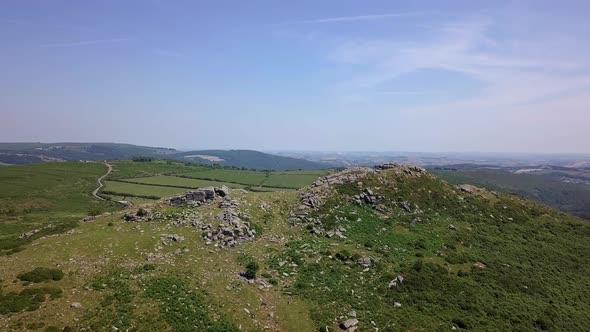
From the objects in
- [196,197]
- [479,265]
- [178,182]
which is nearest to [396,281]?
[479,265]

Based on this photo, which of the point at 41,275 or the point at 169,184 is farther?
the point at 169,184

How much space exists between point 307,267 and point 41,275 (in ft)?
80.0

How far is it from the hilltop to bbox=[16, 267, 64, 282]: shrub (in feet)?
0.41

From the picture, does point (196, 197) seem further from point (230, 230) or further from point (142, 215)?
point (230, 230)

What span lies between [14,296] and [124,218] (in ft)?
54.9

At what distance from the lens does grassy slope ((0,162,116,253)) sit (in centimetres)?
8273

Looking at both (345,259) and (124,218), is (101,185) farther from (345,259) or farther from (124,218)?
(345,259)

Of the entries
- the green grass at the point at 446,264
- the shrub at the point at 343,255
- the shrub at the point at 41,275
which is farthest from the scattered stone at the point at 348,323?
the shrub at the point at 41,275

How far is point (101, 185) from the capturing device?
155 m

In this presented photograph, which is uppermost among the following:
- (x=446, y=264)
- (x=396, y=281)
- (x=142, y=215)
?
(x=142, y=215)

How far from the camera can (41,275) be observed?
3222 centimetres

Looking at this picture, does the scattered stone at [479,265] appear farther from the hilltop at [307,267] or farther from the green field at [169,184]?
the green field at [169,184]

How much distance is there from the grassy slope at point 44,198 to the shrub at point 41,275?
11614 mm

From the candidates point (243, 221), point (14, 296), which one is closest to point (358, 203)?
point (243, 221)
